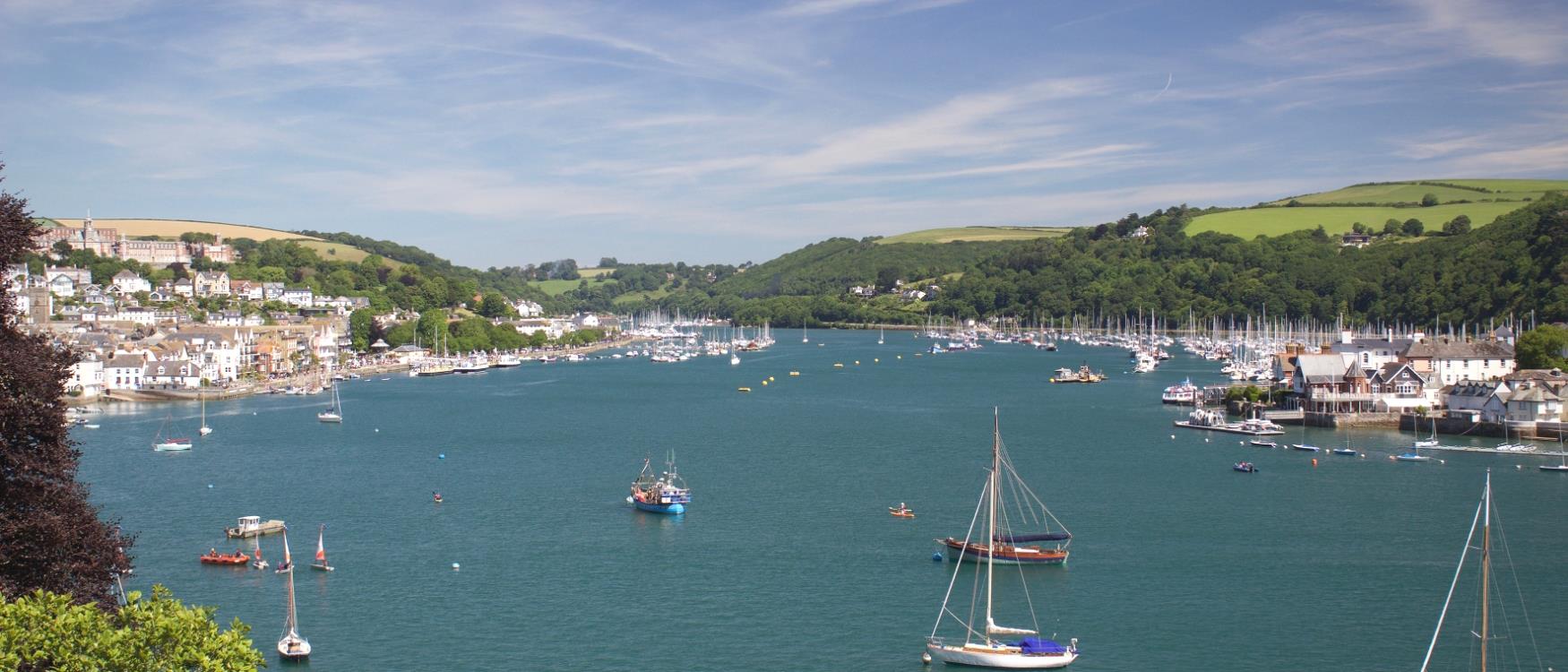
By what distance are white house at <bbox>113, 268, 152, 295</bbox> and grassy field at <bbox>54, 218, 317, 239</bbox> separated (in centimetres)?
3181

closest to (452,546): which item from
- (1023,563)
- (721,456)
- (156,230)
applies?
(1023,563)

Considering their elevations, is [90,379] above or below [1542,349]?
below

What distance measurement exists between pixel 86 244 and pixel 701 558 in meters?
108

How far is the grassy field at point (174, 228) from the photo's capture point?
133125 millimetres

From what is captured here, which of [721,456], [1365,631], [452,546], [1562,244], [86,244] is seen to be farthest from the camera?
[86,244]

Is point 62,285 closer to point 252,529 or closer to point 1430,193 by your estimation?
point 252,529

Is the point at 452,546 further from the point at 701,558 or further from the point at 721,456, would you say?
the point at 721,456

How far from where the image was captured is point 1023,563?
24.2 m

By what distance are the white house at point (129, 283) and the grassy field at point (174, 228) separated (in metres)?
31.8

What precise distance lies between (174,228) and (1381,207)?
427 ft

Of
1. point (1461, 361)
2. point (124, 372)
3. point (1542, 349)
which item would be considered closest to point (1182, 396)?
point (1461, 361)

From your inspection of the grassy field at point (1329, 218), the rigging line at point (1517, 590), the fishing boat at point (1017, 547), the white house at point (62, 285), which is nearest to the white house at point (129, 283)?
the white house at point (62, 285)

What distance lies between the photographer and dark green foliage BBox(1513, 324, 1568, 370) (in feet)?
163

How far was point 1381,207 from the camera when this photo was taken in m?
138
